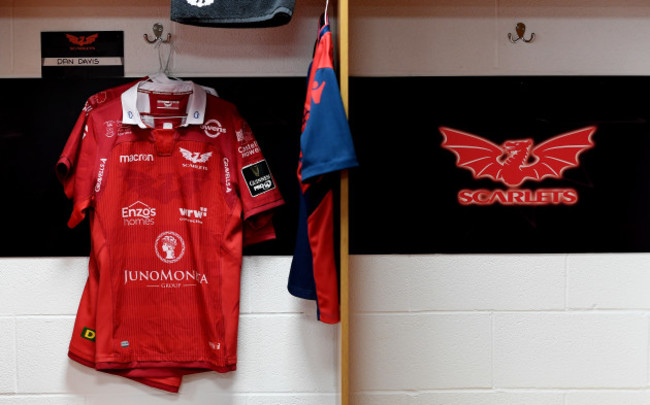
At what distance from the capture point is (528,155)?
1.58 metres

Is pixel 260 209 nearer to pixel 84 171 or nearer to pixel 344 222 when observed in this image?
pixel 344 222

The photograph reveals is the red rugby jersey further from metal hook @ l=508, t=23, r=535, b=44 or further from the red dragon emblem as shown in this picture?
metal hook @ l=508, t=23, r=535, b=44

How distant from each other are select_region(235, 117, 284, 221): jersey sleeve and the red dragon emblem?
23.3 inches

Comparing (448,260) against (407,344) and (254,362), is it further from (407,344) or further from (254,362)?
(254,362)

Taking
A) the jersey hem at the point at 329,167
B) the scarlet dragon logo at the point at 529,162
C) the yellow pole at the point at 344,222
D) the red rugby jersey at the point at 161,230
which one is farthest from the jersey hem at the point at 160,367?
the scarlet dragon logo at the point at 529,162

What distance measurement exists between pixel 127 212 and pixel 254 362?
2.10 ft

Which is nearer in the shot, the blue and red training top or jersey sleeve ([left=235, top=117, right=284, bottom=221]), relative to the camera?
the blue and red training top

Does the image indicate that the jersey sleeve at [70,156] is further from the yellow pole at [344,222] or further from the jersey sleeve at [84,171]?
the yellow pole at [344,222]

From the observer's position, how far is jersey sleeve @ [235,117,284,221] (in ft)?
4.96

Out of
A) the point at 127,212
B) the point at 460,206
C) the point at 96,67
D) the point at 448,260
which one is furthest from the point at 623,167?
the point at 96,67

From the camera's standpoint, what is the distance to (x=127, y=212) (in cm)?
150

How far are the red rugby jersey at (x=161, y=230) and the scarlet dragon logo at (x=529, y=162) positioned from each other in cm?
67

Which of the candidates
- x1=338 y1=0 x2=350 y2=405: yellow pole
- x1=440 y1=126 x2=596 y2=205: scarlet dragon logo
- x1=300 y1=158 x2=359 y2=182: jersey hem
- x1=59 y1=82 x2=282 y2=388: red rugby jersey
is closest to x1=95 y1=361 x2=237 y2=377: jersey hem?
x1=59 y1=82 x2=282 y2=388: red rugby jersey

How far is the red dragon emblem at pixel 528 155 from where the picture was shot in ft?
5.16
